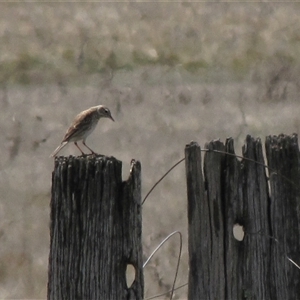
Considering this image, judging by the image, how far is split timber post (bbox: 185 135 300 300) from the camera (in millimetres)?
4105

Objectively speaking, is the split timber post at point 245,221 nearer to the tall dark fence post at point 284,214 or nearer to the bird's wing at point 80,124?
the tall dark fence post at point 284,214

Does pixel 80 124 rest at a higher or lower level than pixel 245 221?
higher

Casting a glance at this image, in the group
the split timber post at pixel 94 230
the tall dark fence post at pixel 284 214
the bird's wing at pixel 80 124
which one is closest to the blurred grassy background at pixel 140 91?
the bird's wing at pixel 80 124

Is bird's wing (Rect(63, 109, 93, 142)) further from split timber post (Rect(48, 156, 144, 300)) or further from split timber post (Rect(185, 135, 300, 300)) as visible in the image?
split timber post (Rect(48, 156, 144, 300))

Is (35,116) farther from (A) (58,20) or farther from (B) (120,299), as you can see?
(B) (120,299)

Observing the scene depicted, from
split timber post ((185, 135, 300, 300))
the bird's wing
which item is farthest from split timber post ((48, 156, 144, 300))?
the bird's wing

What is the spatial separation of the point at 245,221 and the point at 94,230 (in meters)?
→ 0.74

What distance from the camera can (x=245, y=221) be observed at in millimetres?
4172

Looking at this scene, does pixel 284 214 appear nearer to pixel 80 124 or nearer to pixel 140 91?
pixel 80 124

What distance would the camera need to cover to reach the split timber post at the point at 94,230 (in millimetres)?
3777

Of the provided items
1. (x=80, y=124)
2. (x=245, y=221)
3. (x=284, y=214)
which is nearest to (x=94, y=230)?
(x=245, y=221)

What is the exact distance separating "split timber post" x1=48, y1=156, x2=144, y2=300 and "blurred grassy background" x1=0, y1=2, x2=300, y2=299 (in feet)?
29.2

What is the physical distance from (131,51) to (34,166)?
409 cm

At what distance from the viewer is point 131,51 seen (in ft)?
60.9
